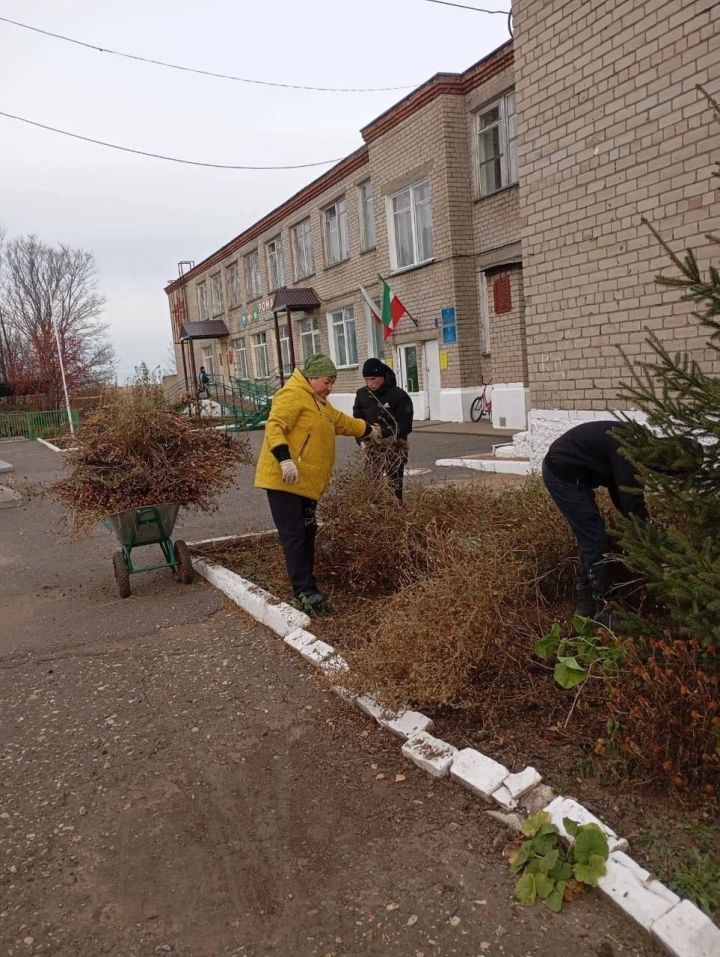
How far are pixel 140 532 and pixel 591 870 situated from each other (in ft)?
14.8

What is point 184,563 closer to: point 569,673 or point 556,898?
point 569,673

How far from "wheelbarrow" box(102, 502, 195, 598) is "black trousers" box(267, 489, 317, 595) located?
1403 millimetres

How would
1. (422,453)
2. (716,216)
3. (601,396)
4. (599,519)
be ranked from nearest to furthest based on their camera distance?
(599,519) < (716,216) < (601,396) < (422,453)

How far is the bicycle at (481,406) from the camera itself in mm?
17422

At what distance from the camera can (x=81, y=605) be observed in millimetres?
6023

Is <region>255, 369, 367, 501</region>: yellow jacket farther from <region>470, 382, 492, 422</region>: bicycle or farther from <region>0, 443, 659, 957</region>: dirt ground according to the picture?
<region>470, 382, 492, 422</region>: bicycle

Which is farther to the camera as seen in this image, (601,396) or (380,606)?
(601,396)

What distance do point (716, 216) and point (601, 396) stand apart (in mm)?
1864

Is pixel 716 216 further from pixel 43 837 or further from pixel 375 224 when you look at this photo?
pixel 375 224

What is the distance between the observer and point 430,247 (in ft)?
60.2

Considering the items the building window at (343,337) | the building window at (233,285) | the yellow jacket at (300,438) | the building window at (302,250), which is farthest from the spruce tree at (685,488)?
the building window at (233,285)

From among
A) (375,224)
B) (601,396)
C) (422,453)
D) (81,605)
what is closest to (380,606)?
(81,605)

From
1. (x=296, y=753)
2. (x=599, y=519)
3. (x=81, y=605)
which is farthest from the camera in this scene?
(x=81, y=605)

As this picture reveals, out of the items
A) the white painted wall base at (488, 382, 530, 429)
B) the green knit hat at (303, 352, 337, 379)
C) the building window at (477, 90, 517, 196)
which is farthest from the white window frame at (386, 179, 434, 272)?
the green knit hat at (303, 352, 337, 379)
